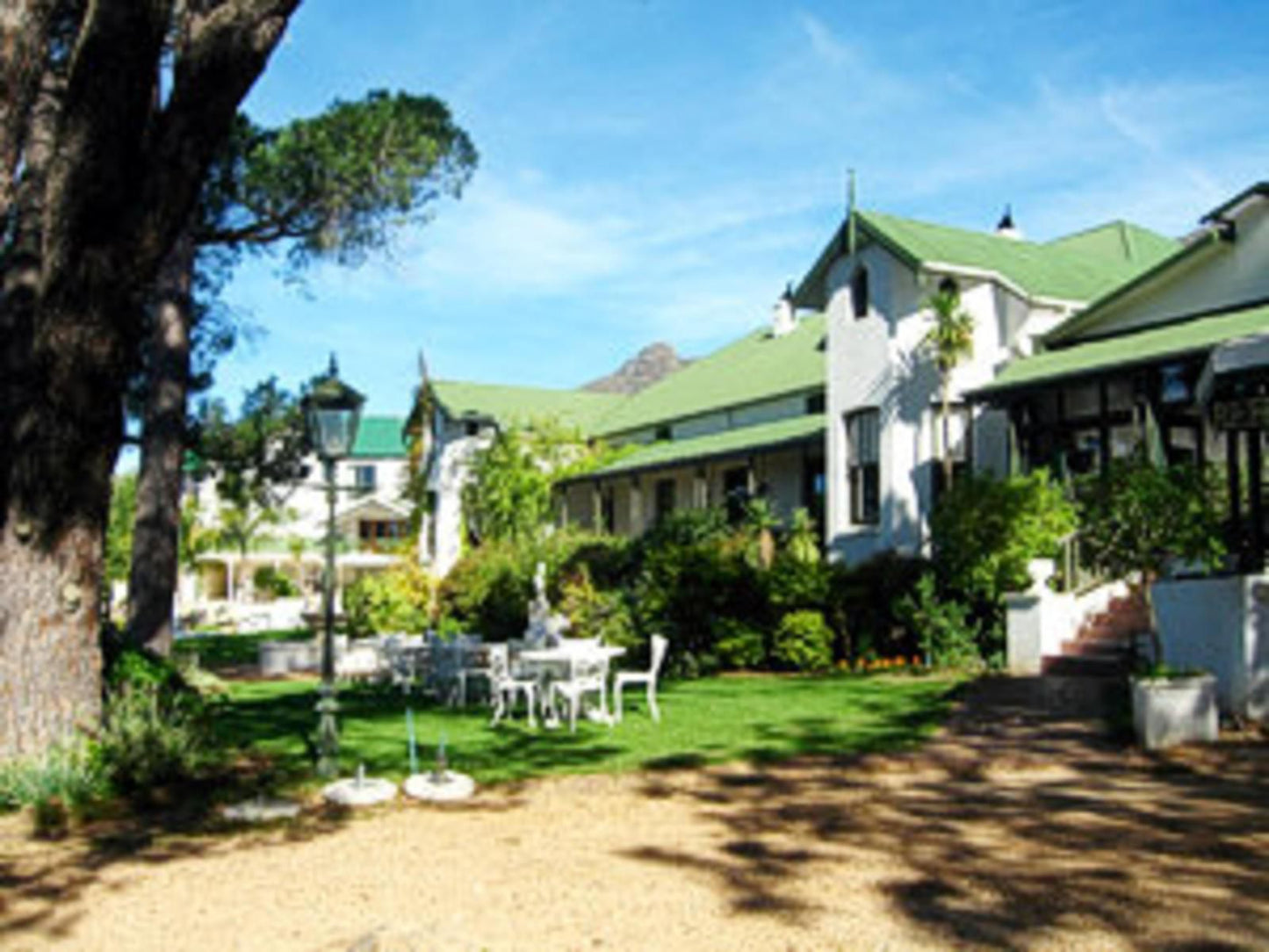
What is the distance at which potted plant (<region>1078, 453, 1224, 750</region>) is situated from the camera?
372 inches

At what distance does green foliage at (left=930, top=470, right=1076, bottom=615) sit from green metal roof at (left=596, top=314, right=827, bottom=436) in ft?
32.0

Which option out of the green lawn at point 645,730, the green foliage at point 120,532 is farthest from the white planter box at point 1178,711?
the green foliage at point 120,532

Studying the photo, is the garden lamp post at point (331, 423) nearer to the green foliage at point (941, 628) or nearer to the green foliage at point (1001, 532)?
the green foliage at point (941, 628)

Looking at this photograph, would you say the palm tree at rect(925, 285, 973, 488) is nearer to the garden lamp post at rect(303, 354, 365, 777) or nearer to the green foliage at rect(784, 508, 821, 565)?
the green foliage at rect(784, 508, 821, 565)

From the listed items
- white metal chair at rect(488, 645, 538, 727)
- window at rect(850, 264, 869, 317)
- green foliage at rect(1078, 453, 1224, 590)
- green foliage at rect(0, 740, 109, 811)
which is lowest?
green foliage at rect(0, 740, 109, 811)

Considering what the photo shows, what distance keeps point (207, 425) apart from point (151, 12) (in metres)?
19.0

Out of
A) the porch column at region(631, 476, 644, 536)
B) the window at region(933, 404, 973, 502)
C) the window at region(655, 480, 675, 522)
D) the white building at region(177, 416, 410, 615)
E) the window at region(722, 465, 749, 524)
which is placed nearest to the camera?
the window at region(933, 404, 973, 502)

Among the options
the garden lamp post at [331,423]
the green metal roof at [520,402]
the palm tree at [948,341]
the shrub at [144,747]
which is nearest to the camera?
the shrub at [144,747]

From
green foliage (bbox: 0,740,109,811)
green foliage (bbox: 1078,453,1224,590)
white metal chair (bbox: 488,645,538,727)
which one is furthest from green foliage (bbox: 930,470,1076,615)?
green foliage (bbox: 0,740,109,811)

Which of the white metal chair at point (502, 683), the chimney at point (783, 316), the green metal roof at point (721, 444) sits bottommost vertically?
the white metal chair at point (502, 683)

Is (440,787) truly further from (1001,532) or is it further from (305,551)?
(305,551)

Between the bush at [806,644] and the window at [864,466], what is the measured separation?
4.65m

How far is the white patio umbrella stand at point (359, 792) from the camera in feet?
28.2

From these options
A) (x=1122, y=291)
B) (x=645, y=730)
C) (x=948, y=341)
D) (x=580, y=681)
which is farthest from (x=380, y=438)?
(x=645, y=730)
